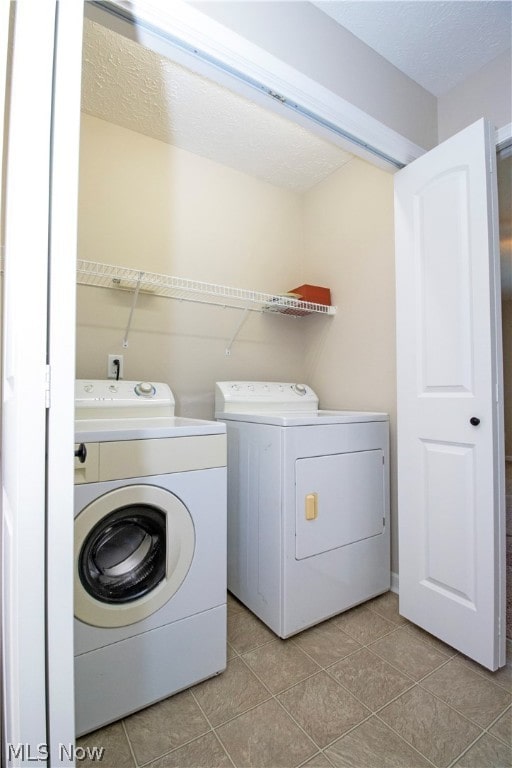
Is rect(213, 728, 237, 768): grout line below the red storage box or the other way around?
below

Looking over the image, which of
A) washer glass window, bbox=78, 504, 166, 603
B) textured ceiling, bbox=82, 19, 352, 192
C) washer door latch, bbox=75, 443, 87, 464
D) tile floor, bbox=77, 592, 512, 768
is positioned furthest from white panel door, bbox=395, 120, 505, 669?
washer door latch, bbox=75, 443, 87, 464

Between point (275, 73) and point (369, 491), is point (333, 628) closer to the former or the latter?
point (369, 491)

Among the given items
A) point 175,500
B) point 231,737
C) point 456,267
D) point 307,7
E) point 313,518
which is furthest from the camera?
point 313,518

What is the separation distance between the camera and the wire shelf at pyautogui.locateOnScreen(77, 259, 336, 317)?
5.88ft

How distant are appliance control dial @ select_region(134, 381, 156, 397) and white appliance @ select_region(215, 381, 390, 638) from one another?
1.34ft

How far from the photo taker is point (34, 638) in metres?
0.55

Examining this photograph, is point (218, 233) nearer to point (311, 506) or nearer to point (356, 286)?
point (356, 286)

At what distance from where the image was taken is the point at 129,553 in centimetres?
128

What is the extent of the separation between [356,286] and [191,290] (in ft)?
3.31

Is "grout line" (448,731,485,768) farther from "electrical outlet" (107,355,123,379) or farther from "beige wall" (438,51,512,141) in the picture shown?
"beige wall" (438,51,512,141)

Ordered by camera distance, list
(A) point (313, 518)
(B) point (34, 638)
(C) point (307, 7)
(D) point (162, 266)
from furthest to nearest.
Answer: (D) point (162, 266)
(A) point (313, 518)
(C) point (307, 7)
(B) point (34, 638)

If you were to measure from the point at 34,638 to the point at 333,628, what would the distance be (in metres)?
1.48

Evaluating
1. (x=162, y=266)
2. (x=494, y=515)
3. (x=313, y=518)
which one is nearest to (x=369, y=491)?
(x=313, y=518)

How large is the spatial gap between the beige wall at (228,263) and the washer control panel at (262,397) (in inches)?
6.2
